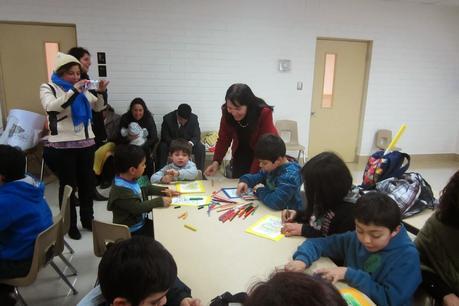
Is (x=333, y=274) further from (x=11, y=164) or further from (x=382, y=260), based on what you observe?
(x=11, y=164)

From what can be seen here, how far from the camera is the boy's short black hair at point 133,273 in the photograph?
918 mm

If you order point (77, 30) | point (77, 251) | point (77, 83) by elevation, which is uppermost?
point (77, 30)

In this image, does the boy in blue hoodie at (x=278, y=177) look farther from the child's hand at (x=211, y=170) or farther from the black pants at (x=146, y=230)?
the black pants at (x=146, y=230)

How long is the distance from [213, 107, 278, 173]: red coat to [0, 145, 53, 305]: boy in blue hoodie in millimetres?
1309

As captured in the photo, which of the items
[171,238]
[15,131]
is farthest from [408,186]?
[15,131]

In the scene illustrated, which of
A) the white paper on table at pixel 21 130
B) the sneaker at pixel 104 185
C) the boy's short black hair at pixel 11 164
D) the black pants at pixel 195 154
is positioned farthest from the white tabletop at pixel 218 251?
the white paper on table at pixel 21 130

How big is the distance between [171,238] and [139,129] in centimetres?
292

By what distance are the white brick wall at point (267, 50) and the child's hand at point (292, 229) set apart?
11.7ft

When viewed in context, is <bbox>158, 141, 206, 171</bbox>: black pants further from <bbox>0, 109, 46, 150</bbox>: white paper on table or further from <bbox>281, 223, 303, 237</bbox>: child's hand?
<bbox>281, 223, 303, 237</bbox>: child's hand

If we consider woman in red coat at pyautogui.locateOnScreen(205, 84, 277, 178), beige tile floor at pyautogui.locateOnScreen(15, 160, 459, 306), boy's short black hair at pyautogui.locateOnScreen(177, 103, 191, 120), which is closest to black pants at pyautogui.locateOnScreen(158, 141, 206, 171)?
boy's short black hair at pyautogui.locateOnScreen(177, 103, 191, 120)

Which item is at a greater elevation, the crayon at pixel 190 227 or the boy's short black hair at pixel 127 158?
the boy's short black hair at pixel 127 158

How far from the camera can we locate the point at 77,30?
431 cm

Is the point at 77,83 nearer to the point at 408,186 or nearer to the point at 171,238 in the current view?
the point at 171,238

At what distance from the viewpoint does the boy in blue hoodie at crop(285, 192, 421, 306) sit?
1.17 meters
